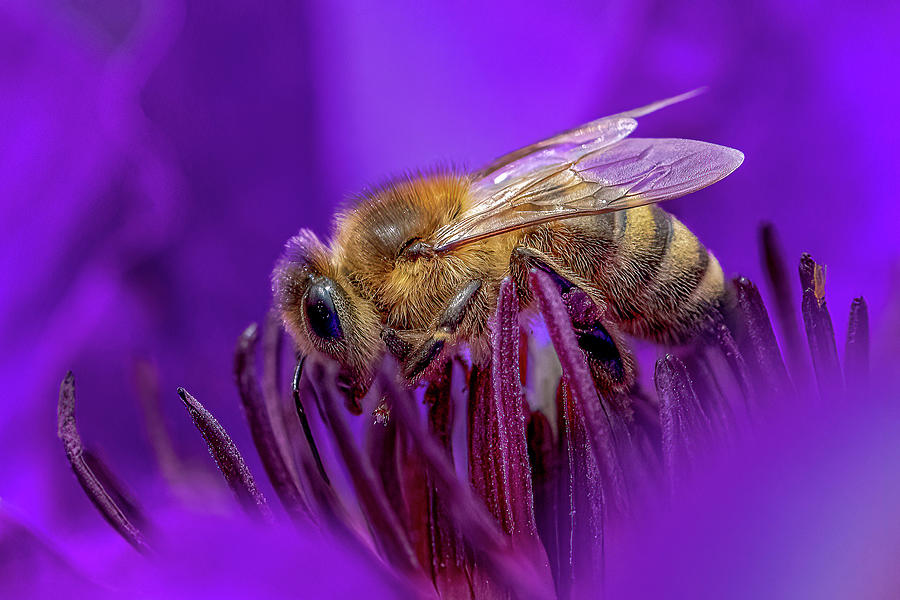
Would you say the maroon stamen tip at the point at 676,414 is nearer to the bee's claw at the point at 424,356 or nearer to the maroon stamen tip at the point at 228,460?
the bee's claw at the point at 424,356

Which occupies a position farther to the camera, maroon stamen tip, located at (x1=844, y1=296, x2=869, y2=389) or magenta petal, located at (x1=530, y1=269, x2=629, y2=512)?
maroon stamen tip, located at (x1=844, y1=296, x2=869, y2=389)

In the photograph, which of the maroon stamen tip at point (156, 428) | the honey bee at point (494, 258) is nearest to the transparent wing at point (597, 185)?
the honey bee at point (494, 258)

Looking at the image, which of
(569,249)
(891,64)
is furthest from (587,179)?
(891,64)

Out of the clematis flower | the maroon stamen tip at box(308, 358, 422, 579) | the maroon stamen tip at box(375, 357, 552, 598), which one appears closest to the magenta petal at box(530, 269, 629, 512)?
the clematis flower

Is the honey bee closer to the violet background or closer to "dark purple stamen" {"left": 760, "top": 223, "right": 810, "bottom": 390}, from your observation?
"dark purple stamen" {"left": 760, "top": 223, "right": 810, "bottom": 390}

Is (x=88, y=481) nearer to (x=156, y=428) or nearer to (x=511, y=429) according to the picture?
(x=156, y=428)

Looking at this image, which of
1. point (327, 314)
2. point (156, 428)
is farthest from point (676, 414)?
point (156, 428)

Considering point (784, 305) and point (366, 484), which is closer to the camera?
point (366, 484)
